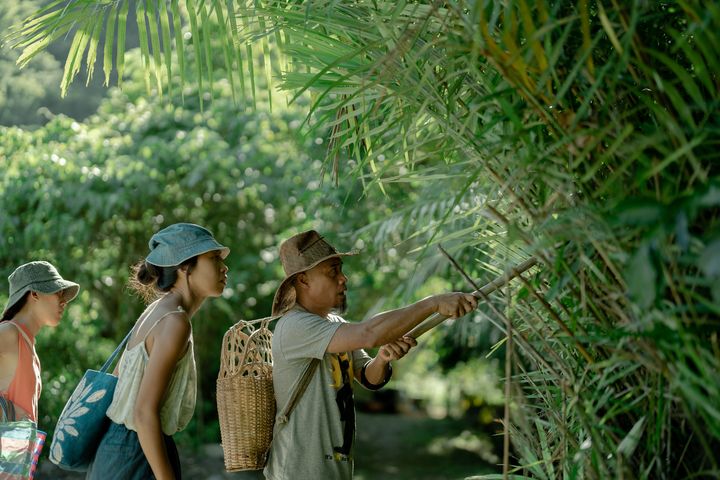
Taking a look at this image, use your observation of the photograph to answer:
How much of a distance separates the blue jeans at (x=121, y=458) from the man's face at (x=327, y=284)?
0.63 meters

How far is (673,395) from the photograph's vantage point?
1812 mm

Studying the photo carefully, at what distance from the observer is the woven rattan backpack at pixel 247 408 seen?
279 cm

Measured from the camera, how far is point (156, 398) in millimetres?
2588

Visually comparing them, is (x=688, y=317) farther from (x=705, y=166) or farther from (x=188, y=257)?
(x=188, y=257)

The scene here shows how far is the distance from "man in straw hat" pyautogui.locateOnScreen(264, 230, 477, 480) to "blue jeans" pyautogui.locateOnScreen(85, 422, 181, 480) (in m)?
0.34

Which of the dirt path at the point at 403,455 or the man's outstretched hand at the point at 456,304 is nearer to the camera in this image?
the man's outstretched hand at the point at 456,304

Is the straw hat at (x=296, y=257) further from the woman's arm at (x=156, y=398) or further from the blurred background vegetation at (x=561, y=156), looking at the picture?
the woman's arm at (x=156, y=398)

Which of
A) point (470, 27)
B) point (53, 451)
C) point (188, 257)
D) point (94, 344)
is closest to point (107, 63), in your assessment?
point (188, 257)

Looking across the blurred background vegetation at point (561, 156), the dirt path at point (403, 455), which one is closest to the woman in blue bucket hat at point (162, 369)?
A: the blurred background vegetation at point (561, 156)

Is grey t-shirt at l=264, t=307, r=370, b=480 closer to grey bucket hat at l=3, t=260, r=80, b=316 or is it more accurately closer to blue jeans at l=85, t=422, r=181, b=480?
blue jeans at l=85, t=422, r=181, b=480

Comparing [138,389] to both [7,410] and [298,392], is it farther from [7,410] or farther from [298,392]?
[7,410]

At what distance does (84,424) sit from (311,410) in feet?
2.10

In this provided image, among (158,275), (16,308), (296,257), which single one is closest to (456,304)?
(296,257)

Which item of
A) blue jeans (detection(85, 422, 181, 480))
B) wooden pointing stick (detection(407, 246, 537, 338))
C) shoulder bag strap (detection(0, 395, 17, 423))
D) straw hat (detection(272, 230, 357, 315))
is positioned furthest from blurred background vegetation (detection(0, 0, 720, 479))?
shoulder bag strap (detection(0, 395, 17, 423))
